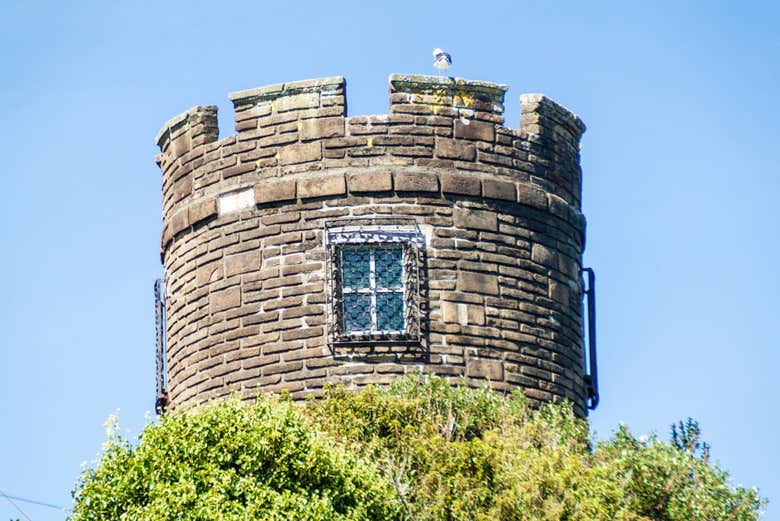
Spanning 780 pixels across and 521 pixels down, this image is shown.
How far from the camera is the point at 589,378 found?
25.1 meters

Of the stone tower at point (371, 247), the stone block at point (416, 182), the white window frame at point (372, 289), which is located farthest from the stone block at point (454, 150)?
the white window frame at point (372, 289)

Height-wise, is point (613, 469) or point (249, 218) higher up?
point (249, 218)

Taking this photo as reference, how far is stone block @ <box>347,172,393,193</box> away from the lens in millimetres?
23547

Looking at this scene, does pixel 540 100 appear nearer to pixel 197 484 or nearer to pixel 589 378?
pixel 589 378

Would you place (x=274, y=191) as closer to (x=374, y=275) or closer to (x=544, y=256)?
(x=374, y=275)

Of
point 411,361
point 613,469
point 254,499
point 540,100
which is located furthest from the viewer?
point 540,100


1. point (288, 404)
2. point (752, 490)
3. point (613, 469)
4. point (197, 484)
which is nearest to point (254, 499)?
point (197, 484)

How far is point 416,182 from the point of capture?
23.6 metres

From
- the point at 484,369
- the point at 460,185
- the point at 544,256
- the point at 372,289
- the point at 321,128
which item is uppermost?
the point at 321,128

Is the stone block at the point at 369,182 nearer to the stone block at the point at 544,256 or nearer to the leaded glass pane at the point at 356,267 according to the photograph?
the leaded glass pane at the point at 356,267

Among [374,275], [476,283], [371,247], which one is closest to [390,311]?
[374,275]

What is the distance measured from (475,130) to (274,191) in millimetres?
2327

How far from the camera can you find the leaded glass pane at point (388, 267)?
23.5 metres

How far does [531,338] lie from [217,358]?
343 centimetres
